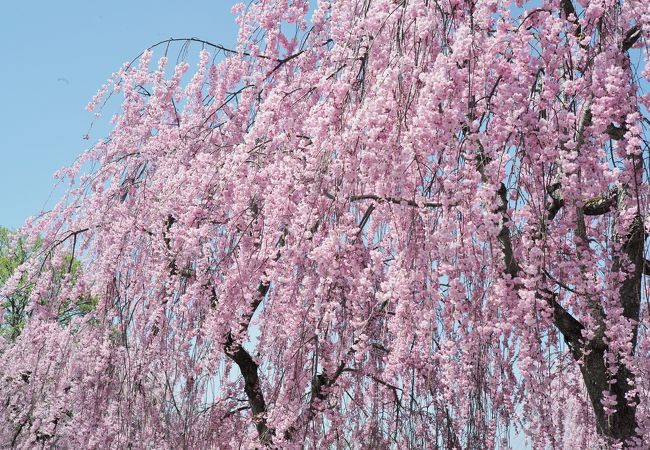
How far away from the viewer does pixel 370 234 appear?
3.57m

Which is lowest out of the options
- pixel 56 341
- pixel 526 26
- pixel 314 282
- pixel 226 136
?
pixel 314 282

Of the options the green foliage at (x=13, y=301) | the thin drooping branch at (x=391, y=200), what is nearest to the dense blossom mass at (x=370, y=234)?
the thin drooping branch at (x=391, y=200)

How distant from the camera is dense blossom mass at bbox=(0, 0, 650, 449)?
268 centimetres

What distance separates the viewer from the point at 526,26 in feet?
10.7

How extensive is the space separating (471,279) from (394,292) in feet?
3.34

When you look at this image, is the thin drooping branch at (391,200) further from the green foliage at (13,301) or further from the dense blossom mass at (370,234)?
the green foliage at (13,301)

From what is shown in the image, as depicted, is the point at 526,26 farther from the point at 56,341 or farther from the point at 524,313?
the point at 56,341

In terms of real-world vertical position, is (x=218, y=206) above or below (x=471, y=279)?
above

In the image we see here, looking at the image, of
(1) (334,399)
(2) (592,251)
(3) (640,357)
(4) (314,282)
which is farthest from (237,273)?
(3) (640,357)

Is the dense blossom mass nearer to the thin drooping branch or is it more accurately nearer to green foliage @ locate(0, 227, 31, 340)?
the thin drooping branch

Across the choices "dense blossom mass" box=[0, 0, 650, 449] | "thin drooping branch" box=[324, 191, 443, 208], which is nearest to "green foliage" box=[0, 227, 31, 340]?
"dense blossom mass" box=[0, 0, 650, 449]

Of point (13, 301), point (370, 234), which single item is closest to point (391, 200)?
point (370, 234)

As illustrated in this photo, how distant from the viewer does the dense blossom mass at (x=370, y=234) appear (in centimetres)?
268

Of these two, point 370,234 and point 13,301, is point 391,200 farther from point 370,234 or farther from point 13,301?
point 13,301
